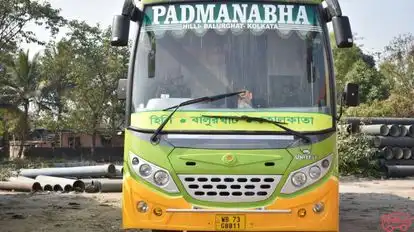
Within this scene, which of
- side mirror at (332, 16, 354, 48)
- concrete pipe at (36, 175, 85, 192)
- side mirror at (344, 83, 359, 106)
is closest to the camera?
side mirror at (332, 16, 354, 48)

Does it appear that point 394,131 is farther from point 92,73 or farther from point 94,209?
point 92,73

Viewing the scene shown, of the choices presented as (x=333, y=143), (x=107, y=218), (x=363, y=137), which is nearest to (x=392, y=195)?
(x=363, y=137)

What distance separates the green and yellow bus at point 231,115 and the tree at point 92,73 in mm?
30341

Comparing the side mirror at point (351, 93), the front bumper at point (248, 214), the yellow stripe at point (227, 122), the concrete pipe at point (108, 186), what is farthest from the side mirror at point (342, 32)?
the concrete pipe at point (108, 186)

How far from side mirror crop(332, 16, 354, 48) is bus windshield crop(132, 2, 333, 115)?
0.18 metres

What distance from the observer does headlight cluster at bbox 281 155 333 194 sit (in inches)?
243

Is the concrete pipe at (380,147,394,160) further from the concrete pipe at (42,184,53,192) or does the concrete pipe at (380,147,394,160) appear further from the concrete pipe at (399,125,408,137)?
the concrete pipe at (42,184,53,192)

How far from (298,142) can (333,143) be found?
48 cm

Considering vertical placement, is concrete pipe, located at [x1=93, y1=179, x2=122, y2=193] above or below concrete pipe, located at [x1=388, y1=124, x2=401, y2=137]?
below

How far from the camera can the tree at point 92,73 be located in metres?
37.1

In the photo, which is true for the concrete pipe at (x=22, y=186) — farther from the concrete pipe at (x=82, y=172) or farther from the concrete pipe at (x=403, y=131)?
the concrete pipe at (x=403, y=131)

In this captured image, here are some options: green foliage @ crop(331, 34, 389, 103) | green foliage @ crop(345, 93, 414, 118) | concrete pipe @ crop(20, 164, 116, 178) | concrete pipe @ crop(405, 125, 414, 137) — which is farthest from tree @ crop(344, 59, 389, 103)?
concrete pipe @ crop(20, 164, 116, 178)

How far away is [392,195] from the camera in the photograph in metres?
15.6

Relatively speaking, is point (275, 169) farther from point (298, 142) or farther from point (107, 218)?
point (107, 218)
